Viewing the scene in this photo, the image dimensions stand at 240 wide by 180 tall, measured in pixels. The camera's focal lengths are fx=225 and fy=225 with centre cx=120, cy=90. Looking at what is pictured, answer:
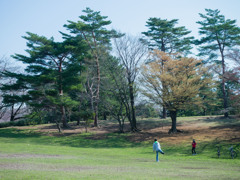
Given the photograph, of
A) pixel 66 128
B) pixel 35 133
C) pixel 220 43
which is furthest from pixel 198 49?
pixel 35 133

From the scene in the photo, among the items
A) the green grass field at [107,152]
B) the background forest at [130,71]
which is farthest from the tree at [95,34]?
the green grass field at [107,152]

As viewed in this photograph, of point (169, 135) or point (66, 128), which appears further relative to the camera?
point (66, 128)

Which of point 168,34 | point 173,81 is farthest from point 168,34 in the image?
point 173,81

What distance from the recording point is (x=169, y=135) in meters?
31.1

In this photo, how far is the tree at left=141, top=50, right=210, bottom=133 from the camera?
30094 millimetres

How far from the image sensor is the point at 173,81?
3039 cm

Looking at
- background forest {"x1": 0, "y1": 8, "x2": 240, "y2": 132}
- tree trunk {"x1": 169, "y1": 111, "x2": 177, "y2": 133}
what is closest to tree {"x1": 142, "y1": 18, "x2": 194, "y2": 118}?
background forest {"x1": 0, "y1": 8, "x2": 240, "y2": 132}

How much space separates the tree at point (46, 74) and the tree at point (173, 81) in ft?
39.2

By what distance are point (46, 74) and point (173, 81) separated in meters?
20.5

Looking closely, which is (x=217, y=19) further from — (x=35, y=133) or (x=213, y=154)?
(x=35, y=133)

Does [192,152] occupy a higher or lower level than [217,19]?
lower

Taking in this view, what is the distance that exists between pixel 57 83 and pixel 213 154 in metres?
25.4

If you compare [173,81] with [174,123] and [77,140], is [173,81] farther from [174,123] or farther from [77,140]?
[77,140]

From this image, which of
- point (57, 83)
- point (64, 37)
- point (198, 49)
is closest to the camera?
point (57, 83)
